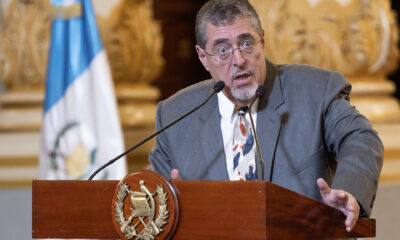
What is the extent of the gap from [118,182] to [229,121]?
2.60ft

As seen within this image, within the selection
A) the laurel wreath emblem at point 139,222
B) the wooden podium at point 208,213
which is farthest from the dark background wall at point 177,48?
the laurel wreath emblem at point 139,222

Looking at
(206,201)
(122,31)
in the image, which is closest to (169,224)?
(206,201)

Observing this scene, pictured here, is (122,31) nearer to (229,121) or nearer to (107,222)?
(229,121)

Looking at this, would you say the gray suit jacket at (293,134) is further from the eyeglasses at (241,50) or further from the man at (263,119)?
the eyeglasses at (241,50)

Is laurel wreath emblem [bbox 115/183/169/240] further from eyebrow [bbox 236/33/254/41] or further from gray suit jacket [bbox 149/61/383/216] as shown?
eyebrow [bbox 236/33/254/41]

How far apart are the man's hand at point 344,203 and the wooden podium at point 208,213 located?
2cm

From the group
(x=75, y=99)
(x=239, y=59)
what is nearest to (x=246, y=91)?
(x=239, y=59)

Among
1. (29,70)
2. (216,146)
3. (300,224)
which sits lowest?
(300,224)

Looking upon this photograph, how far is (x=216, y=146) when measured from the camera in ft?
10.2

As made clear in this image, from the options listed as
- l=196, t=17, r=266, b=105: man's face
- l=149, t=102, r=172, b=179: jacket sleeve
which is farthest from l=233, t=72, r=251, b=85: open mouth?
l=149, t=102, r=172, b=179: jacket sleeve

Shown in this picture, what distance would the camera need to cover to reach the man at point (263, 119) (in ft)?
9.77

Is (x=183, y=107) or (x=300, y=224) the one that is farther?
(x=183, y=107)

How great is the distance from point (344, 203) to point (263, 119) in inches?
26.6

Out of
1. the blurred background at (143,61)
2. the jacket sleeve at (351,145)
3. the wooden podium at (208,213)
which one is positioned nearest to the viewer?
the wooden podium at (208,213)
